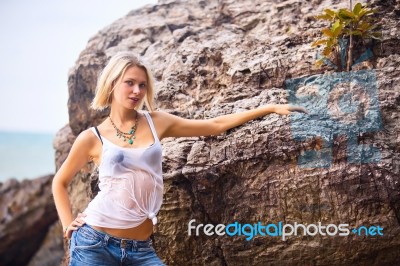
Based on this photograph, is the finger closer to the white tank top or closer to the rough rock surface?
the white tank top

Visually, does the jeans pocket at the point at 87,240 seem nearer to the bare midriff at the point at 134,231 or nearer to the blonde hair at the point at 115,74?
the bare midriff at the point at 134,231

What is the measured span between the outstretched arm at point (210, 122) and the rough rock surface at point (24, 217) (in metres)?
5.89

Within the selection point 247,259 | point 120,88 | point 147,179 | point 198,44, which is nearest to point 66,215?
point 147,179

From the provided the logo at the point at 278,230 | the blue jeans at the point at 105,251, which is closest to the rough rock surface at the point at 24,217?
the logo at the point at 278,230

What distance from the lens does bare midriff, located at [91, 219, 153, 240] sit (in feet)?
9.27

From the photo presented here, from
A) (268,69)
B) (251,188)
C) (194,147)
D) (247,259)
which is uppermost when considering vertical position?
(268,69)

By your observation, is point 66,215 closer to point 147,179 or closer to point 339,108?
point 147,179

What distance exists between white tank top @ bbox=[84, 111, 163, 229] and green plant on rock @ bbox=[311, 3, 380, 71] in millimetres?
1779

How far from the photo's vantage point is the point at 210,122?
346cm

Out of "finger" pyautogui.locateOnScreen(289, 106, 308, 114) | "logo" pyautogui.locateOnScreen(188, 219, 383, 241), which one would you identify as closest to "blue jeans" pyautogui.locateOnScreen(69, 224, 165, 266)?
"logo" pyautogui.locateOnScreen(188, 219, 383, 241)

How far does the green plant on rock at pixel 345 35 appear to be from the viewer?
12.6 feet

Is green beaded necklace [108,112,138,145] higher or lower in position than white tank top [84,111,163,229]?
higher

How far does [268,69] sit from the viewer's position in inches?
159

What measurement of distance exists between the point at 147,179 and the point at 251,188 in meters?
0.96
